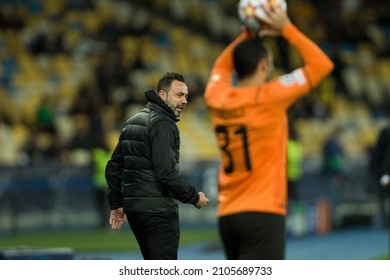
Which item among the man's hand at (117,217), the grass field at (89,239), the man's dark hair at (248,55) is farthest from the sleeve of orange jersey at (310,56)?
the grass field at (89,239)

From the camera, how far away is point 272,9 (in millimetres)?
6875

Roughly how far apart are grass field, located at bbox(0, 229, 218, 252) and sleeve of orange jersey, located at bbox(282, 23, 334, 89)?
1026cm

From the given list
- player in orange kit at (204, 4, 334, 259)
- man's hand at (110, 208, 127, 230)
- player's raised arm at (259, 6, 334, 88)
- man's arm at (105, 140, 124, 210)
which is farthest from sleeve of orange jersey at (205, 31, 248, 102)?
man's hand at (110, 208, 127, 230)

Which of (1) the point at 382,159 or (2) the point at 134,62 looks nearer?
(1) the point at 382,159

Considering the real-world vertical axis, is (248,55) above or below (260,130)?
above

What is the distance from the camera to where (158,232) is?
659 centimetres

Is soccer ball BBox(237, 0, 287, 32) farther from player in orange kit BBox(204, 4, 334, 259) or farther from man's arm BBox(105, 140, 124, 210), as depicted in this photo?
man's arm BBox(105, 140, 124, 210)

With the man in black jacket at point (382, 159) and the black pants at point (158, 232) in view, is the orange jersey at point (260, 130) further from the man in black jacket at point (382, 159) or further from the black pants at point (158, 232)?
the man in black jacket at point (382, 159)

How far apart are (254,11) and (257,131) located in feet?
2.50

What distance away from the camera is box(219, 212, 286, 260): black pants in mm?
6582

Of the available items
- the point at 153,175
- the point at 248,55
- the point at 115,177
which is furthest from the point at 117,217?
the point at 248,55

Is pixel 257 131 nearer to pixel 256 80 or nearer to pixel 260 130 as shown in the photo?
pixel 260 130

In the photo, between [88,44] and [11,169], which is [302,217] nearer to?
[11,169]
